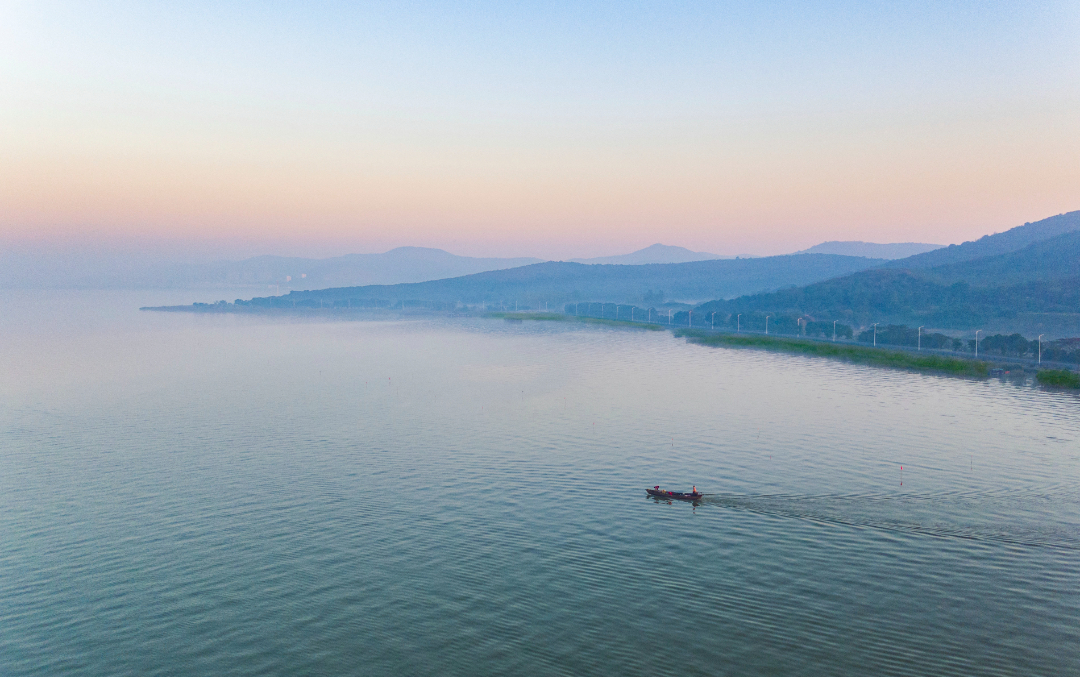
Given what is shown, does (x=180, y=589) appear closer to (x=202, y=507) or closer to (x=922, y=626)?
(x=202, y=507)

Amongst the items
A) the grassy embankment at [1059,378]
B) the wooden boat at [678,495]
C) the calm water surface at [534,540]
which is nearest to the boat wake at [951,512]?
the calm water surface at [534,540]

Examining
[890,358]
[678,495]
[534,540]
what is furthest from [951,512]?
[890,358]

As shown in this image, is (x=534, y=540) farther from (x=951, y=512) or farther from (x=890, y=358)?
(x=890, y=358)

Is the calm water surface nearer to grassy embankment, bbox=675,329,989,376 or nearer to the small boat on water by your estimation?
the small boat on water

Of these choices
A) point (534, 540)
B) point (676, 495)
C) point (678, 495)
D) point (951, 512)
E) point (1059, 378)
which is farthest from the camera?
point (1059, 378)

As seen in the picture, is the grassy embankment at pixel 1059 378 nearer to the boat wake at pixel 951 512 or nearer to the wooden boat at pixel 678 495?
the boat wake at pixel 951 512

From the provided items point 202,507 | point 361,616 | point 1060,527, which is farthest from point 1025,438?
point 202,507

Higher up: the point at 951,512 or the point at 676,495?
the point at 676,495
